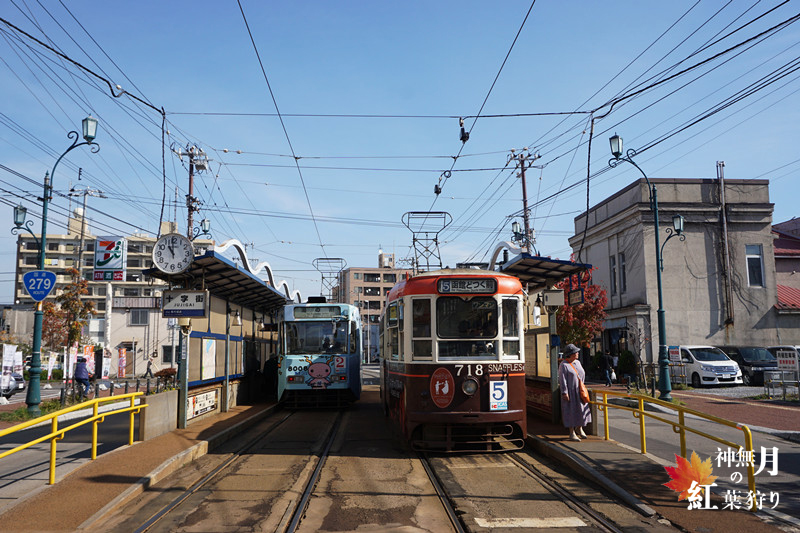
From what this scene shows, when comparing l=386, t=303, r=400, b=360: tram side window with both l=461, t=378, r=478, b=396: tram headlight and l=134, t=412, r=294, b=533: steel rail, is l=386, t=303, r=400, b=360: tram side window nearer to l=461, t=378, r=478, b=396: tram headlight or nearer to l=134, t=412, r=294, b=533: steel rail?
l=461, t=378, r=478, b=396: tram headlight

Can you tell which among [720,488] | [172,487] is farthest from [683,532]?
[172,487]

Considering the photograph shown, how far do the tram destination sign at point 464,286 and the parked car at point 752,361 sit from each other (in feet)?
70.0

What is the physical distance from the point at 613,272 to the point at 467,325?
26.3 metres

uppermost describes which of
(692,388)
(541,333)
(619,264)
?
(619,264)

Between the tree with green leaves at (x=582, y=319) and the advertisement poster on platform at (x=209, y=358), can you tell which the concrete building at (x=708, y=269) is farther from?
the advertisement poster on platform at (x=209, y=358)

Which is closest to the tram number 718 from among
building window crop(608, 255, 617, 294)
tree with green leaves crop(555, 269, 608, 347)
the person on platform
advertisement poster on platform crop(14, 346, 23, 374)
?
the person on platform

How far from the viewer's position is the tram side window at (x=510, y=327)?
9.99 meters

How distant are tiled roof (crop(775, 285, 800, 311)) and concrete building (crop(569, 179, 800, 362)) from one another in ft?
1.96

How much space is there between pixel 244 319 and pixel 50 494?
1179 cm

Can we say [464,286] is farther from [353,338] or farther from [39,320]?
[39,320]

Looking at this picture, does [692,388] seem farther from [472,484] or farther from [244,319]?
[472,484]

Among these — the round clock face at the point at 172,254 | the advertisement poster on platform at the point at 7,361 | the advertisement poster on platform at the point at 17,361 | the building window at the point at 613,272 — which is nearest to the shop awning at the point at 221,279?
the round clock face at the point at 172,254

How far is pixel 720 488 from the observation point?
7.61m

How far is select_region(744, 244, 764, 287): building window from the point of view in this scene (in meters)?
30.7
